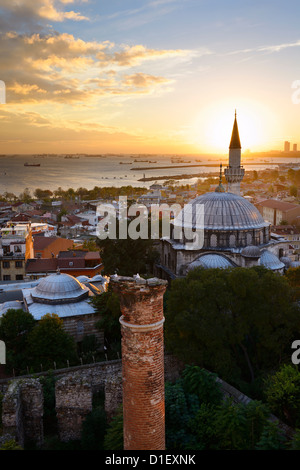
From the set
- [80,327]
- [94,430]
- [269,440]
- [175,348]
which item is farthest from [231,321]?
[80,327]

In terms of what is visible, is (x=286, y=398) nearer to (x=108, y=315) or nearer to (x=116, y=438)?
(x=116, y=438)

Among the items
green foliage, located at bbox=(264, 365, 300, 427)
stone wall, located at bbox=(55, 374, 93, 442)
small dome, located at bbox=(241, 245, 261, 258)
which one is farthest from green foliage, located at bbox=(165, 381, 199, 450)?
small dome, located at bbox=(241, 245, 261, 258)

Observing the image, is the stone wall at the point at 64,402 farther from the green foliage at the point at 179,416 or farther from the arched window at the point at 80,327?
the arched window at the point at 80,327

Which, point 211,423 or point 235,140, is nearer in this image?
point 211,423

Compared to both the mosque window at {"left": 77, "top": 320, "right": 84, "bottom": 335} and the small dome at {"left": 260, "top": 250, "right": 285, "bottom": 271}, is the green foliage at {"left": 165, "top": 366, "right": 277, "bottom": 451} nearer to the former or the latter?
the mosque window at {"left": 77, "top": 320, "right": 84, "bottom": 335}

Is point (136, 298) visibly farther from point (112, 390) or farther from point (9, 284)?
point (9, 284)
